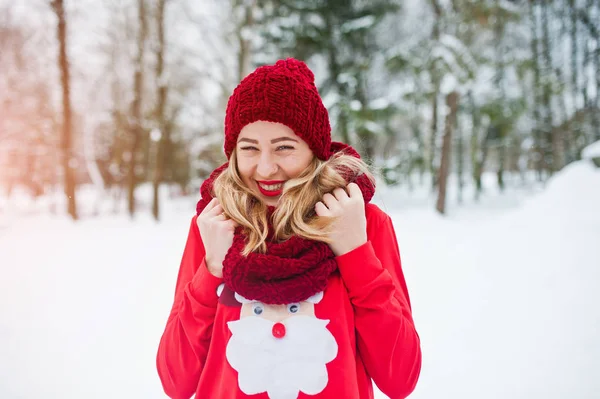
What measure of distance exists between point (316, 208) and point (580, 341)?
319cm

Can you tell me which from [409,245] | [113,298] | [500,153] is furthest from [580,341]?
[500,153]

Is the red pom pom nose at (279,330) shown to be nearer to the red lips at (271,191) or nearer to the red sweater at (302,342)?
the red sweater at (302,342)

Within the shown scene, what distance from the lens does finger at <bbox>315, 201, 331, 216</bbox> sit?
1074mm

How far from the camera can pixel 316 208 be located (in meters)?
1.09

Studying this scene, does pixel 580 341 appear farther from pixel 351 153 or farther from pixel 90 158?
pixel 90 158

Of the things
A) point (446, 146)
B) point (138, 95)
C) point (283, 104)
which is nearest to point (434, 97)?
point (446, 146)

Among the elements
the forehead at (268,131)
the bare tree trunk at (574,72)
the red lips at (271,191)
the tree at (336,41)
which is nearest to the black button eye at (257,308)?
the red lips at (271,191)

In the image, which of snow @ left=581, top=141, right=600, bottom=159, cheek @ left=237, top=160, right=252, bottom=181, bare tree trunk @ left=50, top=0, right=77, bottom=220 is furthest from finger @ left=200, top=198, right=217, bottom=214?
bare tree trunk @ left=50, top=0, right=77, bottom=220

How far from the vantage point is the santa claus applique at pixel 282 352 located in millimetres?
1023

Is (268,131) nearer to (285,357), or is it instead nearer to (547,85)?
(285,357)

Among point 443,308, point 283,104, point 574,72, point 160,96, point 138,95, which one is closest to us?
point 283,104

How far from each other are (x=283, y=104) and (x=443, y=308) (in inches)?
142

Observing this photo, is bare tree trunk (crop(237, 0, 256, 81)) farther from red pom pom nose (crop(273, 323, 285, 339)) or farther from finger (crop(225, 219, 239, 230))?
red pom pom nose (crop(273, 323, 285, 339))

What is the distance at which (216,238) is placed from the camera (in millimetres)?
1112
